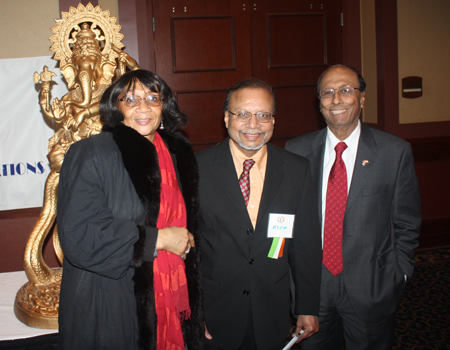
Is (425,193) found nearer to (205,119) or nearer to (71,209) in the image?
(205,119)

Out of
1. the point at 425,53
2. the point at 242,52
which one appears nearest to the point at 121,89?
the point at 242,52

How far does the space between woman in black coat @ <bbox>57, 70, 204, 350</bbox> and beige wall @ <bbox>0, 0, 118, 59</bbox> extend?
2348 mm

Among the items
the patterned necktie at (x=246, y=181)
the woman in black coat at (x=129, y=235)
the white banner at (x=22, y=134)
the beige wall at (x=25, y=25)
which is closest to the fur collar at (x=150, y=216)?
the woman in black coat at (x=129, y=235)

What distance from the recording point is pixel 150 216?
4.83 feet

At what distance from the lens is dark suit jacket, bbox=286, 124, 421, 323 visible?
69.9 inches

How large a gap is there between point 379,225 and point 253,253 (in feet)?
2.18

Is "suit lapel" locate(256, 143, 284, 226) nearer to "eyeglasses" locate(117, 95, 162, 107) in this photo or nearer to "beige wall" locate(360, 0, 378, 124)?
"eyeglasses" locate(117, 95, 162, 107)

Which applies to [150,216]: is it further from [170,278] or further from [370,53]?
[370,53]

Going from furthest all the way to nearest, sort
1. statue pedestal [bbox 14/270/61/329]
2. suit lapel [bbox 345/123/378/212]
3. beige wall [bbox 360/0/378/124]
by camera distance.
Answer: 1. beige wall [bbox 360/0/378/124]
2. statue pedestal [bbox 14/270/61/329]
3. suit lapel [bbox 345/123/378/212]

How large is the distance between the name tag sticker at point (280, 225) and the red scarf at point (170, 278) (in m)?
0.39

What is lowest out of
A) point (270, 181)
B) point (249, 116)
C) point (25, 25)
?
point (270, 181)

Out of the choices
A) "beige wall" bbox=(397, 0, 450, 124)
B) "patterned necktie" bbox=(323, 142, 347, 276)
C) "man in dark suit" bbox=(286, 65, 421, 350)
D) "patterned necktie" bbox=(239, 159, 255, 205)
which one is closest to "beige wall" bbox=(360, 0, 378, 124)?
"beige wall" bbox=(397, 0, 450, 124)

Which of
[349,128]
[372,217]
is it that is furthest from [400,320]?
[349,128]

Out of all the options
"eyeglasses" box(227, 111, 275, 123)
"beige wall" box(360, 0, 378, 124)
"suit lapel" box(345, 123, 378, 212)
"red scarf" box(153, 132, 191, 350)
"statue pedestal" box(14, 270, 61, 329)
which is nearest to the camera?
"red scarf" box(153, 132, 191, 350)
